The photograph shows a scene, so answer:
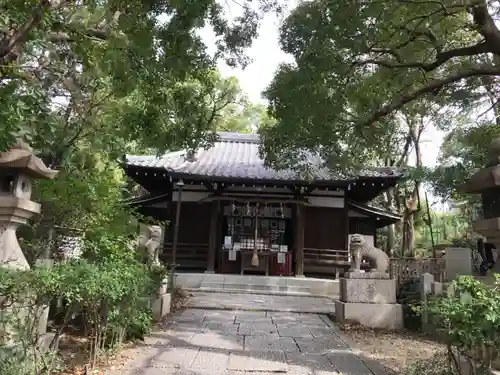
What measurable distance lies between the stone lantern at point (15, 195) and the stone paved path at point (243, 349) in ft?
5.79

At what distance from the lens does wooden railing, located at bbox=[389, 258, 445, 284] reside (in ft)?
33.4

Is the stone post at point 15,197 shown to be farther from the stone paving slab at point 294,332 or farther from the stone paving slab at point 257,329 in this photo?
the stone paving slab at point 294,332

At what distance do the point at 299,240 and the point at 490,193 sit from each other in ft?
31.9

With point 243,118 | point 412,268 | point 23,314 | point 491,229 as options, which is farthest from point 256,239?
point 243,118

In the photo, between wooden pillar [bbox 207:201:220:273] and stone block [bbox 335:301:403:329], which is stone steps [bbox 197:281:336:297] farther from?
stone block [bbox 335:301:403:329]

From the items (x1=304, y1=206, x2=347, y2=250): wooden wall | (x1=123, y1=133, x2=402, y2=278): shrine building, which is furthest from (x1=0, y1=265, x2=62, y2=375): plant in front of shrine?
(x1=304, y1=206, x2=347, y2=250): wooden wall

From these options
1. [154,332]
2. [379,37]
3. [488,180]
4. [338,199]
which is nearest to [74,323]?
[154,332]

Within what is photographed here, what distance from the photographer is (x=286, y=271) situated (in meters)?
14.9

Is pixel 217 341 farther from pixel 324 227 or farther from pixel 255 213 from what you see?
pixel 324 227

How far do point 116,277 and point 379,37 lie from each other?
5658mm

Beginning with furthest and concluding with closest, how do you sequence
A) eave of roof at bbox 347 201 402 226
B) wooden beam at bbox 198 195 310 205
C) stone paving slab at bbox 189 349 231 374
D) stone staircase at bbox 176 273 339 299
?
eave of roof at bbox 347 201 402 226 → wooden beam at bbox 198 195 310 205 → stone staircase at bbox 176 273 339 299 → stone paving slab at bbox 189 349 231 374

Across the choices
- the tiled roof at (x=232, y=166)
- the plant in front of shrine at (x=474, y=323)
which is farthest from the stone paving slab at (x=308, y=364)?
the tiled roof at (x=232, y=166)

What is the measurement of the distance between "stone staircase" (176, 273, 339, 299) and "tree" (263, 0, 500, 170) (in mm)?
4884

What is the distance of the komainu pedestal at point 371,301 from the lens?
26.7 feet
